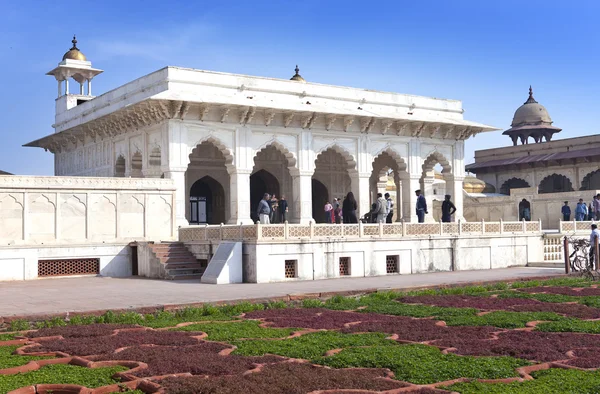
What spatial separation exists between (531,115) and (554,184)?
710 cm

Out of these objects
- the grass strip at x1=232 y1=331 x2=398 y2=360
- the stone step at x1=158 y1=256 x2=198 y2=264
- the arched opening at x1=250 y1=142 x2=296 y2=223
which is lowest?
the grass strip at x1=232 y1=331 x2=398 y2=360

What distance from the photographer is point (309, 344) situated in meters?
6.20

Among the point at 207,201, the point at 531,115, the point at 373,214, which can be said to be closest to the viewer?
the point at 373,214

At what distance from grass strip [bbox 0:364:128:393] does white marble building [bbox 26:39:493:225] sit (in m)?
13.3

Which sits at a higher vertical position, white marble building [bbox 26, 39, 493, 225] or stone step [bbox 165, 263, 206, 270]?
white marble building [bbox 26, 39, 493, 225]

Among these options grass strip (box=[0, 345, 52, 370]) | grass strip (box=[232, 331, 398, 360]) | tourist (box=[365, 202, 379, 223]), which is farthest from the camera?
tourist (box=[365, 202, 379, 223])

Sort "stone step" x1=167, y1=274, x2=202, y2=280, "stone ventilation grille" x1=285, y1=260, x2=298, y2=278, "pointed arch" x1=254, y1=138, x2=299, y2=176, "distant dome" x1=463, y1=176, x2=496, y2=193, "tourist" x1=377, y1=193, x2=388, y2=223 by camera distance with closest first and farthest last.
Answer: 1. "stone ventilation grille" x1=285, y1=260, x2=298, y2=278
2. "stone step" x1=167, y1=274, x2=202, y2=280
3. "tourist" x1=377, y1=193, x2=388, y2=223
4. "pointed arch" x1=254, y1=138, x2=299, y2=176
5. "distant dome" x1=463, y1=176, x2=496, y2=193

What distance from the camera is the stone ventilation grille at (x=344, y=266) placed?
15.1m

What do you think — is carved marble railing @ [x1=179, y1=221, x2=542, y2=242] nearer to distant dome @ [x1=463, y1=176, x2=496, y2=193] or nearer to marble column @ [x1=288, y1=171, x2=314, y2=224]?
marble column @ [x1=288, y1=171, x2=314, y2=224]

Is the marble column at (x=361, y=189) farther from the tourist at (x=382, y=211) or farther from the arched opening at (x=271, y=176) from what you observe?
the tourist at (x=382, y=211)

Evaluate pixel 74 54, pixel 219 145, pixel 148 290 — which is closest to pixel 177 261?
pixel 148 290

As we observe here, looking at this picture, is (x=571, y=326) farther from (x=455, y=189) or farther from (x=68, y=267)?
(x=455, y=189)

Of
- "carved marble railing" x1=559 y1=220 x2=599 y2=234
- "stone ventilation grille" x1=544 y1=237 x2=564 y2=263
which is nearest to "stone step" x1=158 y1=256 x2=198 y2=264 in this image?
"stone ventilation grille" x1=544 y1=237 x2=564 y2=263

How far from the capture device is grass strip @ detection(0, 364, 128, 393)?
4785 mm
